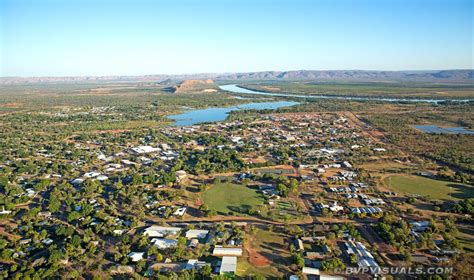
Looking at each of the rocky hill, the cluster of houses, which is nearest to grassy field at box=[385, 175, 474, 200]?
the cluster of houses

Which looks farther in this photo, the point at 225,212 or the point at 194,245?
the point at 225,212

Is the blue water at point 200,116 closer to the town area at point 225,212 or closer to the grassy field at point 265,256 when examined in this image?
the town area at point 225,212

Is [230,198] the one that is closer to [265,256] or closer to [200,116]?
[265,256]

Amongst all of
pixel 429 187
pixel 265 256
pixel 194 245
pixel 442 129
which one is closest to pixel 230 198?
pixel 194 245

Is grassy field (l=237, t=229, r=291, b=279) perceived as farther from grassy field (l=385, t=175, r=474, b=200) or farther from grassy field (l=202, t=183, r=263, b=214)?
grassy field (l=385, t=175, r=474, b=200)

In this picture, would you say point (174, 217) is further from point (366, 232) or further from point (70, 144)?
point (70, 144)

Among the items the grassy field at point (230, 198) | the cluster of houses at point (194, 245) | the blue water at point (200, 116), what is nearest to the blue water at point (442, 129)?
the blue water at point (200, 116)
